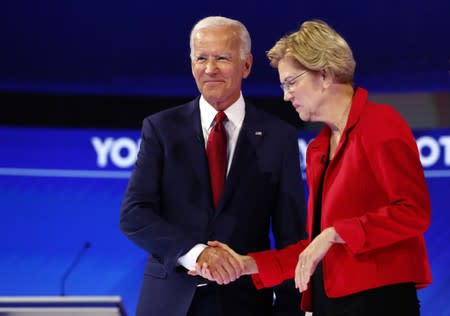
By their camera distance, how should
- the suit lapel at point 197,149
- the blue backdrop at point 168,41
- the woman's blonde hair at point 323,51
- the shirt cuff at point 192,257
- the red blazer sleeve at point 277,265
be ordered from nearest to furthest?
the woman's blonde hair at point 323,51, the red blazer sleeve at point 277,265, the shirt cuff at point 192,257, the suit lapel at point 197,149, the blue backdrop at point 168,41

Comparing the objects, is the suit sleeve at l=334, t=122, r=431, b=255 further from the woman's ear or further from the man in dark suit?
the man in dark suit

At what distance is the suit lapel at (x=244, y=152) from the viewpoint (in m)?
2.55

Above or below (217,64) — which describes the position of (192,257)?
below

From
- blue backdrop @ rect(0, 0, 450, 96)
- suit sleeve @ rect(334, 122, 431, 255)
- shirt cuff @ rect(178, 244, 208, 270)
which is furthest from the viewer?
blue backdrop @ rect(0, 0, 450, 96)

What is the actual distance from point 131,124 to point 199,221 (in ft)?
7.38

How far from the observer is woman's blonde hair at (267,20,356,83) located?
2129 millimetres

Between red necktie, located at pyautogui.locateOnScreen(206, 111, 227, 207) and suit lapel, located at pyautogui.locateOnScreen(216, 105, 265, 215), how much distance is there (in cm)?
4

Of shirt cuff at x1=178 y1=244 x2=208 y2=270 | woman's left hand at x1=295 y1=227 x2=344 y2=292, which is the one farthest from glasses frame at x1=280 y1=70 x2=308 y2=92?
shirt cuff at x1=178 y1=244 x2=208 y2=270

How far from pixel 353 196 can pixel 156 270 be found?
2.55ft

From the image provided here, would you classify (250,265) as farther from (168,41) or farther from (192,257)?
(168,41)

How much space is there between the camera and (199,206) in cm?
254

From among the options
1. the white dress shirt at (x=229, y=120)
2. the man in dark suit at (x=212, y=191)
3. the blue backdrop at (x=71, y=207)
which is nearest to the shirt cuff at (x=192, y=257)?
the man in dark suit at (x=212, y=191)

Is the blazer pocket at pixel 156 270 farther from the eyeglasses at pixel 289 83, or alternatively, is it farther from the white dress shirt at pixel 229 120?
the eyeglasses at pixel 289 83

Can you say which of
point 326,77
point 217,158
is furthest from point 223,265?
point 326,77
